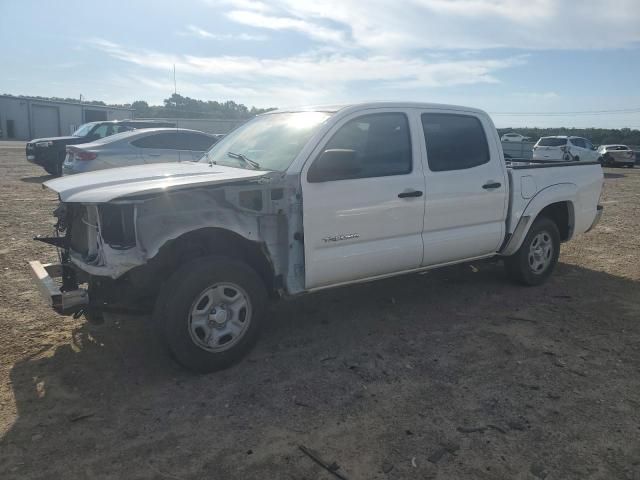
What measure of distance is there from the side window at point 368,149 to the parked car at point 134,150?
6.73 meters

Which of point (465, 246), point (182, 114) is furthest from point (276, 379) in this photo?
point (182, 114)

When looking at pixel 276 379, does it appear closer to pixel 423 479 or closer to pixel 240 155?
pixel 423 479

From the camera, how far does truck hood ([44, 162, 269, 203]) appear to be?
3.37 meters

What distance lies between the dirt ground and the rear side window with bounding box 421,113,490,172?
58.0 inches

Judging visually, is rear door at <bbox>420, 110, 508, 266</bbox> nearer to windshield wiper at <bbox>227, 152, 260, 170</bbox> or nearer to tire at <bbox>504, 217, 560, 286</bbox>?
tire at <bbox>504, 217, 560, 286</bbox>

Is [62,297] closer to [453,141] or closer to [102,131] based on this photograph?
[453,141]

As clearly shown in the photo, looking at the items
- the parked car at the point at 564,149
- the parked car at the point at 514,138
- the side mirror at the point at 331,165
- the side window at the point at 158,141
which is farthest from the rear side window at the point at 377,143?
the parked car at the point at 514,138

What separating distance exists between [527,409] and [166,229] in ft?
8.80

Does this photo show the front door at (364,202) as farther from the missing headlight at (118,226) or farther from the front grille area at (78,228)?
the front grille area at (78,228)

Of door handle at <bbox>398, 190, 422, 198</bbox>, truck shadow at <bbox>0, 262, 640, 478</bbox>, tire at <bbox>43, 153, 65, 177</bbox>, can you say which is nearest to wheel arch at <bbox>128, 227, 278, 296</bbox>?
truck shadow at <bbox>0, 262, 640, 478</bbox>

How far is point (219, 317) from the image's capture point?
3.71 metres

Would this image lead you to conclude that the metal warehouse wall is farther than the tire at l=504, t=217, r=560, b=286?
Yes

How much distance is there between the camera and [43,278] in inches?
146

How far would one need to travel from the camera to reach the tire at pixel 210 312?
3.50m
